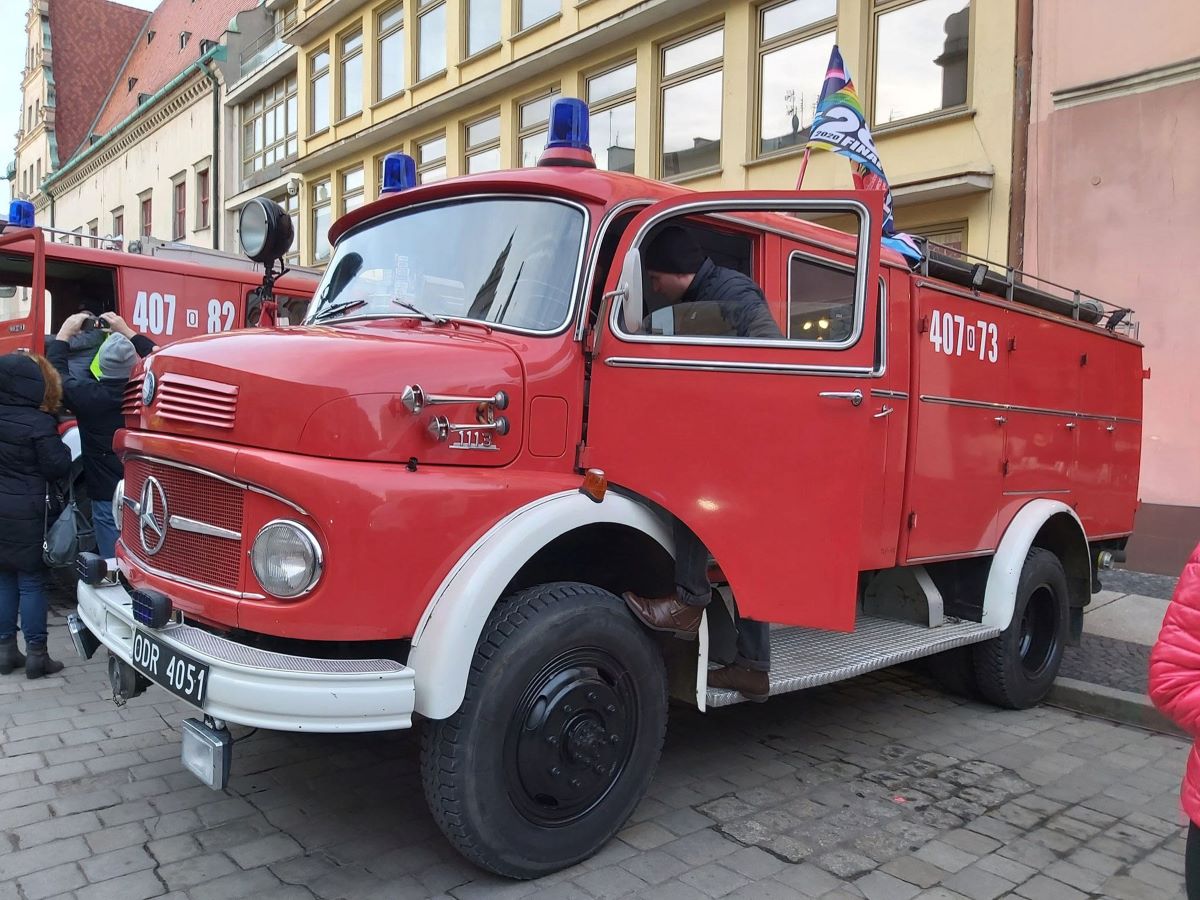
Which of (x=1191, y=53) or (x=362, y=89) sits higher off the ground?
(x=362, y=89)

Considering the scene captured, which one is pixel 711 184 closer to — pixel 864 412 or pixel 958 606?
pixel 958 606

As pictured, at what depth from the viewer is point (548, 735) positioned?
3.13m

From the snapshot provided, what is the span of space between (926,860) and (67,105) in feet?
152

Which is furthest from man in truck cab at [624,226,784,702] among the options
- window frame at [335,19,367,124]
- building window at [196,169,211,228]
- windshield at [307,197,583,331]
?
building window at [196,169,211,228]

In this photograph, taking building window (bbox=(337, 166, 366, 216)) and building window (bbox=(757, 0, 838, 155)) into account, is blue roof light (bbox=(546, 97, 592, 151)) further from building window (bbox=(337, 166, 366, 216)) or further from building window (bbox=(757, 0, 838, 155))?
building window (bbox=(337, 166, 366, 216))

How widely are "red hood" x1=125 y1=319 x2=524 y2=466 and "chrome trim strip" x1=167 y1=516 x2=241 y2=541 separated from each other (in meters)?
0.30

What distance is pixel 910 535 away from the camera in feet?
14.7

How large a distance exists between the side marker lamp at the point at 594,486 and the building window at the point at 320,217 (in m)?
21.7

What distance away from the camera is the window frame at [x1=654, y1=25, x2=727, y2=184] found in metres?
13.4

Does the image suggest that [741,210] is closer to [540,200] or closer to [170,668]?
[540,200]

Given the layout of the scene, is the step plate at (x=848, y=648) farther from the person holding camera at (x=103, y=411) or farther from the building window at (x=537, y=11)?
the building window at (x=537, y=11)

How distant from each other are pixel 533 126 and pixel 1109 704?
14.7 m

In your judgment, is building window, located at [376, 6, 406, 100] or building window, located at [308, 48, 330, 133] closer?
building window, located at [376, 6, 406, 100]

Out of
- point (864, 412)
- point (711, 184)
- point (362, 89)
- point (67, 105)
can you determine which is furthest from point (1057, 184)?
point (67, 105)
